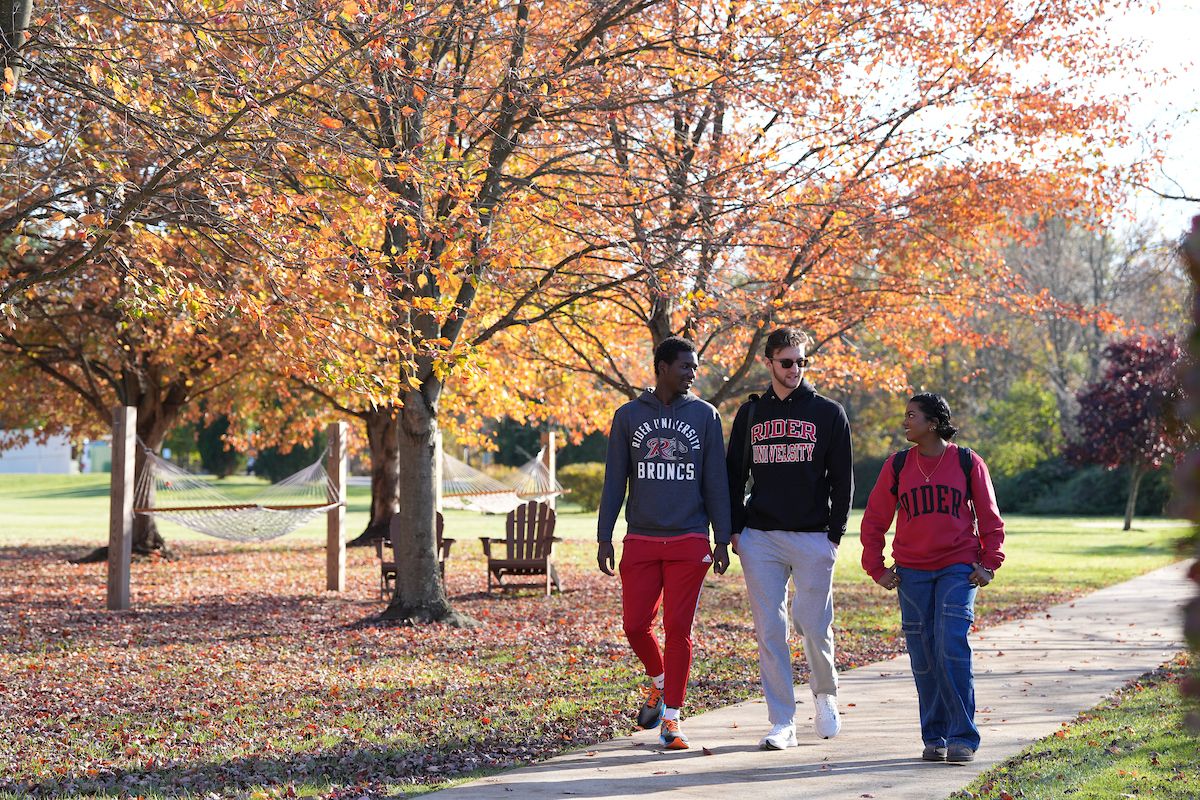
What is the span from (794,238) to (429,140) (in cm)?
416

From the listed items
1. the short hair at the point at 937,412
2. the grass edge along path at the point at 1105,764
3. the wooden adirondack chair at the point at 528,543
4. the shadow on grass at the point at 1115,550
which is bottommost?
the shadow on grass at the point at 1115,550

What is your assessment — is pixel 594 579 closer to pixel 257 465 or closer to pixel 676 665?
pixel 676 665

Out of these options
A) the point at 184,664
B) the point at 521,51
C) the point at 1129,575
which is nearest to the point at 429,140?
the point at 521,51

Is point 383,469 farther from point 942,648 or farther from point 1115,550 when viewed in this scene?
point 942,648

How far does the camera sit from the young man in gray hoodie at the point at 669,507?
614 centimetres

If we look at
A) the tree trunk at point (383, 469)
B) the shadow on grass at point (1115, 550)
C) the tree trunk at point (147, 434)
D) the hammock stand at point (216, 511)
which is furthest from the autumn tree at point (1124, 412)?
the tree trunk at point (147, 434)

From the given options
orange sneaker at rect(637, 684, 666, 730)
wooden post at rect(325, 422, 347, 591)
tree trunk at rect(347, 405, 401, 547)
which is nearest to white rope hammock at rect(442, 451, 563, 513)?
tree trunk at rect(347, 405, 401, 547)

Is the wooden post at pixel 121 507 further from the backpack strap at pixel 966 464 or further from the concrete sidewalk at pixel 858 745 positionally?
the backpack strap at pixel 966 464

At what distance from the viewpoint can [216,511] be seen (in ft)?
48.0

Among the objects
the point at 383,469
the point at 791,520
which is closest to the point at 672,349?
the point at 791,520

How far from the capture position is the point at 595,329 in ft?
56.7

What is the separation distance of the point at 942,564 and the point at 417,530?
22.6ft

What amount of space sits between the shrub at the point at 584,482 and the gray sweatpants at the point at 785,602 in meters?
35.5

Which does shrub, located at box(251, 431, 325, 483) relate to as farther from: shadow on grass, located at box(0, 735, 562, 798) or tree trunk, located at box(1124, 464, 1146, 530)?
shadow on grass, located at box(0, 735, 562, 798)
